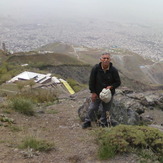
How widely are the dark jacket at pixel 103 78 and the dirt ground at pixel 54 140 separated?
1.02 metres

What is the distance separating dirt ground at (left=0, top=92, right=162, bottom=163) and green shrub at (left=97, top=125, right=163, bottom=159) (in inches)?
5.9

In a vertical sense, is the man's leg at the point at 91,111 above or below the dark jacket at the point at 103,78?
below

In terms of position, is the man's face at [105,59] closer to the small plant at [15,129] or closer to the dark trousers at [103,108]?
the dark trousers at [103,108]

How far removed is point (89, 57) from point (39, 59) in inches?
1040

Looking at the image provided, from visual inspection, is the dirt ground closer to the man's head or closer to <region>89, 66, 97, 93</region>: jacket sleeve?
<region>89, 66, 97, 93</region>: jacket sleeve

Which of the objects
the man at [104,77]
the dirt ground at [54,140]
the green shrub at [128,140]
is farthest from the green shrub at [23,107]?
the green shrub at [128,140]

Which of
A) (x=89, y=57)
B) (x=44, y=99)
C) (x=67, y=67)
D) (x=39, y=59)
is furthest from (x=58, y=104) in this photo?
(x=89, y=57)

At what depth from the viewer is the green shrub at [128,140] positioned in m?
4.65

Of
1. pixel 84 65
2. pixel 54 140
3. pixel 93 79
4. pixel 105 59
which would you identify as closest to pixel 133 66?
pixel 84 65

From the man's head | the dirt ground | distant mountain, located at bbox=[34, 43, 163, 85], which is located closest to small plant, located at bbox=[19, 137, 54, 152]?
the dirt ground

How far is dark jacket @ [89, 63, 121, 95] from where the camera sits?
604cm

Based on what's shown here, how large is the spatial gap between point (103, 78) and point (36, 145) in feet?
7.01

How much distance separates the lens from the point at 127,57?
235 ft

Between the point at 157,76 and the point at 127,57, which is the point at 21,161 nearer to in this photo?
the point at 157,76
